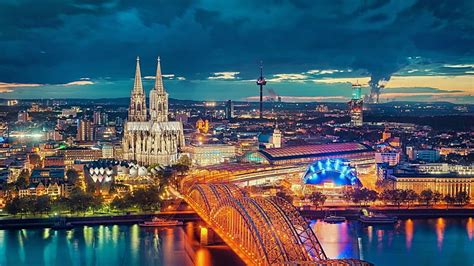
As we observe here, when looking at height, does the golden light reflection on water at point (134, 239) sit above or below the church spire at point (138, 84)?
below

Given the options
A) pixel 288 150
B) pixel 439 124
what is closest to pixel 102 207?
pixel 288 150

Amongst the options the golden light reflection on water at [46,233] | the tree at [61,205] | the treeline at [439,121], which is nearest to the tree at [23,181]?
the tree at [61,205]

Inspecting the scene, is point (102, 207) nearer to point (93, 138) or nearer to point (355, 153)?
point (355, 153)

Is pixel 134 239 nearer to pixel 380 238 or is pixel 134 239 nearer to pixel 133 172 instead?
pixel 380 238

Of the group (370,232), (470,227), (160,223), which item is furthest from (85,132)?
(470,227)

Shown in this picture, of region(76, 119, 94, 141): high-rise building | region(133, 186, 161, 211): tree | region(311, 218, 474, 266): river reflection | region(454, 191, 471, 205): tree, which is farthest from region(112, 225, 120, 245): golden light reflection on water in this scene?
region(76, 119, 94, 141): high-rise building

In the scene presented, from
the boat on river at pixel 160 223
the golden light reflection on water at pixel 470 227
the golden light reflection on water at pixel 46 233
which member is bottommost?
the golden light reflection on water at pixel 46 233

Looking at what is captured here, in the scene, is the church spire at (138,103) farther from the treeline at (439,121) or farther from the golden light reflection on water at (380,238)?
the treeline at (439,121)
